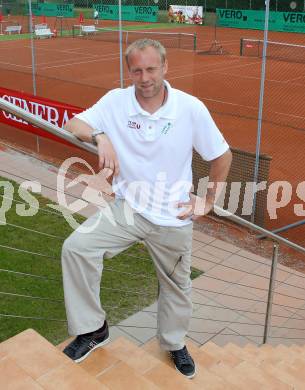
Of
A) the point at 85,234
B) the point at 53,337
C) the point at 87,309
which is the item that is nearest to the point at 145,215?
the point at 85,234

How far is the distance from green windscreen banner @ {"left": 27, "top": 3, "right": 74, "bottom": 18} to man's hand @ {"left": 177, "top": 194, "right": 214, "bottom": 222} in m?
29.1

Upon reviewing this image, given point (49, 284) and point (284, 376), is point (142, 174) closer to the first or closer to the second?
point (284, 376)

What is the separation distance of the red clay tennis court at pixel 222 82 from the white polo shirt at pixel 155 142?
207 inches

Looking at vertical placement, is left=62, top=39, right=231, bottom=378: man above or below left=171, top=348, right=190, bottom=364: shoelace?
above

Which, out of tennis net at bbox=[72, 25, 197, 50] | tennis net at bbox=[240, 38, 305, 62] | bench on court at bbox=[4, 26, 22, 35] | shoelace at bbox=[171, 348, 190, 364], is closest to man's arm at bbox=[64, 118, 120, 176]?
shoelace at bbox=[171, 348, 190, 364]

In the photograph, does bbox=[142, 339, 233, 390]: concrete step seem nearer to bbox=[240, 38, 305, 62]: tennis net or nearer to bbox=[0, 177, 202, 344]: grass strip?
bbox=[0, 177, 202, 344]: grass strip

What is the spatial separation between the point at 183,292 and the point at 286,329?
287 cm

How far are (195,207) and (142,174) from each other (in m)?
0.35

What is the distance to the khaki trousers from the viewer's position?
2666 millimetres

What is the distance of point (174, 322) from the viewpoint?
10.3 ft

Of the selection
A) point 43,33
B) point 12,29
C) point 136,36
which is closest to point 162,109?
point 136,36

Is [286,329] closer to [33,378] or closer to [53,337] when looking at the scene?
[53,337]

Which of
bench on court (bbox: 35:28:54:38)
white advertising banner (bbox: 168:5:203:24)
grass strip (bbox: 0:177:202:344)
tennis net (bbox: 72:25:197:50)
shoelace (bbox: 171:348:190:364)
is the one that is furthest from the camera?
white advertising banner (bbox: 168:5:203:24)

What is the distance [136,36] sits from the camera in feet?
94.7
